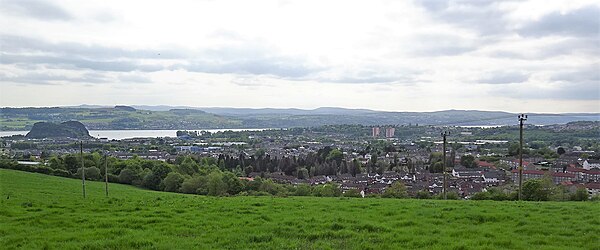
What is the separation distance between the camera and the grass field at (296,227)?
10.2 metres

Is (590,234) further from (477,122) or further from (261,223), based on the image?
(477,122)

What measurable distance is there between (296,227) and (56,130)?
258 feet

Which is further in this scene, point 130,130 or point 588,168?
point 130,130

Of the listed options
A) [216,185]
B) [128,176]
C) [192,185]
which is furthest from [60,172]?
[216,185]

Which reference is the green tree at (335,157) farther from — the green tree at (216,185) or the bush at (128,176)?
the green tree at (216,185)

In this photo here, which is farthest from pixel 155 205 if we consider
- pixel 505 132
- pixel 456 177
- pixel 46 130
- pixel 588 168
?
pixel 505 132

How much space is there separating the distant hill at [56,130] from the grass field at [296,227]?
6538cm

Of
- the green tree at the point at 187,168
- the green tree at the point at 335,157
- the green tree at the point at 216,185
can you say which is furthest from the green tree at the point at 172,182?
the green tree at the point at 335,157

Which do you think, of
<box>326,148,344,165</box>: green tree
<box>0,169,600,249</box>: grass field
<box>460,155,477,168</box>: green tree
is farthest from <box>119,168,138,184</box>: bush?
<box>460,155,477,168</box>: green tree

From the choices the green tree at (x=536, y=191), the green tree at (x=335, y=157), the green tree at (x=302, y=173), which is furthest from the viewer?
the green tree at (x=335, y=157)

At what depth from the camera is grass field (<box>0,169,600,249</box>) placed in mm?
10234

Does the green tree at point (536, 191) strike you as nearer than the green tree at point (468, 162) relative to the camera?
Yes

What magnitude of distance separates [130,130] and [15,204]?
138m

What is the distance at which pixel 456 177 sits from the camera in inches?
2453
